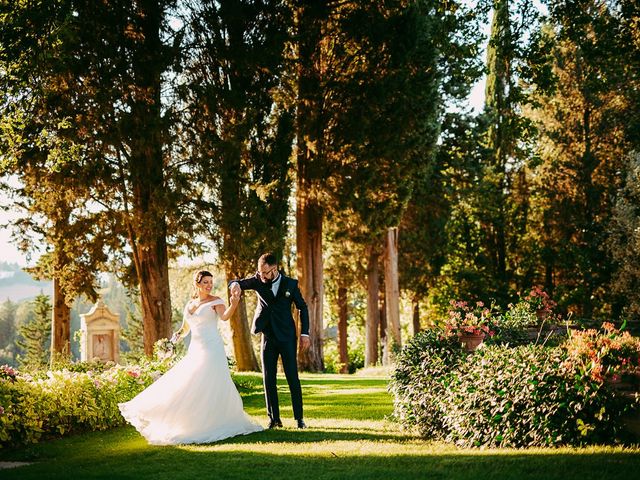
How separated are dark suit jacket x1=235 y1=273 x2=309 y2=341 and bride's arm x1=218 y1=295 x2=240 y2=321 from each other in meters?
0.22

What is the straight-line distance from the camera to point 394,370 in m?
8.45

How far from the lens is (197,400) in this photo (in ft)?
25.2

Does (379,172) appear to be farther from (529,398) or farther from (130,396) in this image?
(529,398)

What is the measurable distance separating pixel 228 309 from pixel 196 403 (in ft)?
3.57

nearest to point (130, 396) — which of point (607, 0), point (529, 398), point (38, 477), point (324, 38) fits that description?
point (38, 477)

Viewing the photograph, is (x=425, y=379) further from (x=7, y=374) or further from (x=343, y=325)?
(x=343, y=325)

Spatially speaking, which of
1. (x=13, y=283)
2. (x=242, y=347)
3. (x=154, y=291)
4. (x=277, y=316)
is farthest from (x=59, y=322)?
(x=13, y=283)

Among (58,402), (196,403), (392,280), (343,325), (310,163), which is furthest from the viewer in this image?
(343,325)

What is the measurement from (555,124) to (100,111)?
2118 cm

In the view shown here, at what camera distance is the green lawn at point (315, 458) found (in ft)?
17.4

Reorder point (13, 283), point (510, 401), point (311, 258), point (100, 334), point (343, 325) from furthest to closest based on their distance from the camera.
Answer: point (13, 283), point (343, 325), point (100, 334), point (311, 258), point (510, 401)

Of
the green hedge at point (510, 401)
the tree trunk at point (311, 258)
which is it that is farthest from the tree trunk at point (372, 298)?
the green hedge at point (510, 401)

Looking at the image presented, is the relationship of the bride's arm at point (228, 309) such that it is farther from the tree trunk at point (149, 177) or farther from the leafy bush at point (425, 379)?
the tree trunk at point (149, 177)

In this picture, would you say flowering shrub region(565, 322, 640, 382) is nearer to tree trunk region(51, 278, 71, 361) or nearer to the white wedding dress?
the white wedding dress
